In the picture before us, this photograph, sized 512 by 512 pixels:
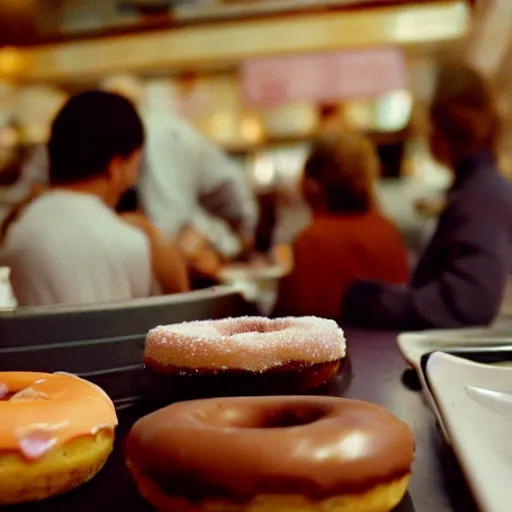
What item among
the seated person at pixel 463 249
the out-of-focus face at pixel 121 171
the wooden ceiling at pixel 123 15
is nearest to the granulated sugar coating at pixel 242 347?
the seated person at pixel 463 249

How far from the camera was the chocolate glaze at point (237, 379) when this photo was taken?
0.62 m

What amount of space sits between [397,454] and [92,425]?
22 centimetres

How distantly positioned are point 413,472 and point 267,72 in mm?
3767

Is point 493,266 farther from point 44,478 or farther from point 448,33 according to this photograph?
point 448,33

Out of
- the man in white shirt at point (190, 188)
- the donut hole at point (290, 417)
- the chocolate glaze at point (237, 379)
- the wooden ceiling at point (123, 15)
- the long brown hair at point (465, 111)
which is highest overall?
the wooden ceiling at point (123, 15)

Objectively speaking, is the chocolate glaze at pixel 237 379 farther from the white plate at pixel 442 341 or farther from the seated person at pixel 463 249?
the seated person at pixel 463 249

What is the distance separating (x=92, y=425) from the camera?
0.49m

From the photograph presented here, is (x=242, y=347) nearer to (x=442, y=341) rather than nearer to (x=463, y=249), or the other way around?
(x=442, y=341)

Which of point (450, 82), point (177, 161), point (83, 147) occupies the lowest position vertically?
point (177, 161)

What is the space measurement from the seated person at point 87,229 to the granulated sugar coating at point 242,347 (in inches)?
30.4

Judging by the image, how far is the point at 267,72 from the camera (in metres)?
4.04

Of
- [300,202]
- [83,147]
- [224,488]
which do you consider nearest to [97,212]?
[83,147]

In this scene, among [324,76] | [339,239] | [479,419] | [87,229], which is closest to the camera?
[479,419]

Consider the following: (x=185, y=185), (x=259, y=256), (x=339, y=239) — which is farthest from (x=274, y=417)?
(x=259, y=256)
